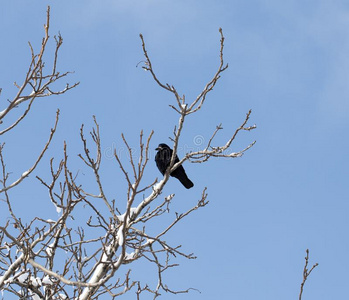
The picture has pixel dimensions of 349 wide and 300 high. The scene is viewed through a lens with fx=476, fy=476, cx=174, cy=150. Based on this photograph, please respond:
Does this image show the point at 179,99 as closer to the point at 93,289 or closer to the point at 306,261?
the point at 93,289

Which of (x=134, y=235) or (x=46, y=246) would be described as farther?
(x=134, y=235)

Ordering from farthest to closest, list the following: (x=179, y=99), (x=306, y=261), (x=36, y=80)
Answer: (x=179, y=99), (x=36, y=80), (x=306, y=261)

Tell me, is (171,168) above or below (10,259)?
above

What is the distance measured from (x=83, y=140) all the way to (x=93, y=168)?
278 mm

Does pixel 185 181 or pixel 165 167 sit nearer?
pixel 165 167

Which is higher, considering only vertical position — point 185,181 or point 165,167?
point 185,181

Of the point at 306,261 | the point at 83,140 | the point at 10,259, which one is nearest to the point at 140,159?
the point at 83,140

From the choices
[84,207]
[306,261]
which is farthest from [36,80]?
[306,261]

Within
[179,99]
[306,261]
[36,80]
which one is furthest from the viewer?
[179,99]

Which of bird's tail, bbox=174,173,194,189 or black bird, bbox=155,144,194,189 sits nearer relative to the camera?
black bird, bbox=155,144,194,189

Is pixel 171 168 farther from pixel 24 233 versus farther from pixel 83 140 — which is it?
pixel 24 233

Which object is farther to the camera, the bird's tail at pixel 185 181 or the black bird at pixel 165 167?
the bird's tail at pixel 185 181

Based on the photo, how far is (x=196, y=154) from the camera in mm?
5480

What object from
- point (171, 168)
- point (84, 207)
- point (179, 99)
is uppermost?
point (179, 99)
